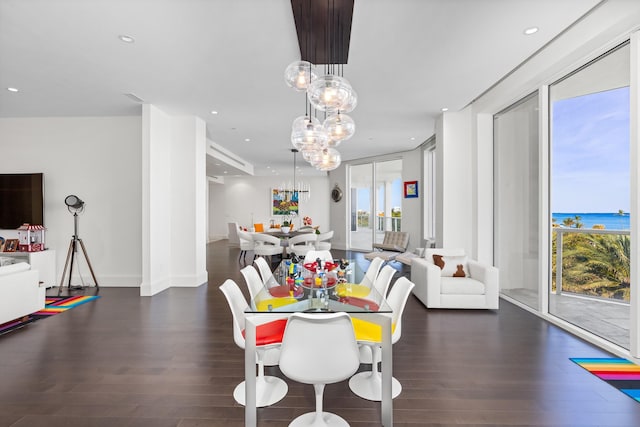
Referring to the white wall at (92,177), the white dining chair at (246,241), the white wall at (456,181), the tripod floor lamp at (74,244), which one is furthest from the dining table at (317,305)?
the white dining chair at (246,241)

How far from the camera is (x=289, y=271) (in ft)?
10.0

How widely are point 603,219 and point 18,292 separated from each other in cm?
666

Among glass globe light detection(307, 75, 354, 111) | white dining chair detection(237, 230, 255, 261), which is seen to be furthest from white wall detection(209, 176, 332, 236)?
glass globe light detection(307, 75, 354, 111)

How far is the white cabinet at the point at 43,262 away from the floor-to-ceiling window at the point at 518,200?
713cm

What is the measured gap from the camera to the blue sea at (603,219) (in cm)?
336

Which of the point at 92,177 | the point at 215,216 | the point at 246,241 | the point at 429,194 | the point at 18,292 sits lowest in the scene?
the point at 18,292

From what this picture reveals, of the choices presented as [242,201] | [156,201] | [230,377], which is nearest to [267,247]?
[156,201]

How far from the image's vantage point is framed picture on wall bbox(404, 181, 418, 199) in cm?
873

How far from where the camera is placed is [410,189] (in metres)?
8.87

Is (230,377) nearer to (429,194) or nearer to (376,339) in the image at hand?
(376,339)

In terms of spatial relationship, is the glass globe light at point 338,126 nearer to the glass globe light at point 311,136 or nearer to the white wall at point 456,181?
the glass globe light at point 311,136

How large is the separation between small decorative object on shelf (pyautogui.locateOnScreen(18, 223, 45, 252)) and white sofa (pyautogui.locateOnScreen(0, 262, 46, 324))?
167 cm

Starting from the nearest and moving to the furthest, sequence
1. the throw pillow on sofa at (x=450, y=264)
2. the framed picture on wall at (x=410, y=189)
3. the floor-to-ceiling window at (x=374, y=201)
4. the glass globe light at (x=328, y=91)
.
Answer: the glass globe light at (x=328, y=91) → the throw pillow on sofa at (x=450, y=264) → the framed picture on wall at (x=410, y=189) → the floor-to-ceiling window at (x=374, y=201)

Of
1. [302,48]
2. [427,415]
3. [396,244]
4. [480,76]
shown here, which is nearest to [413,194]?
[396,244]
